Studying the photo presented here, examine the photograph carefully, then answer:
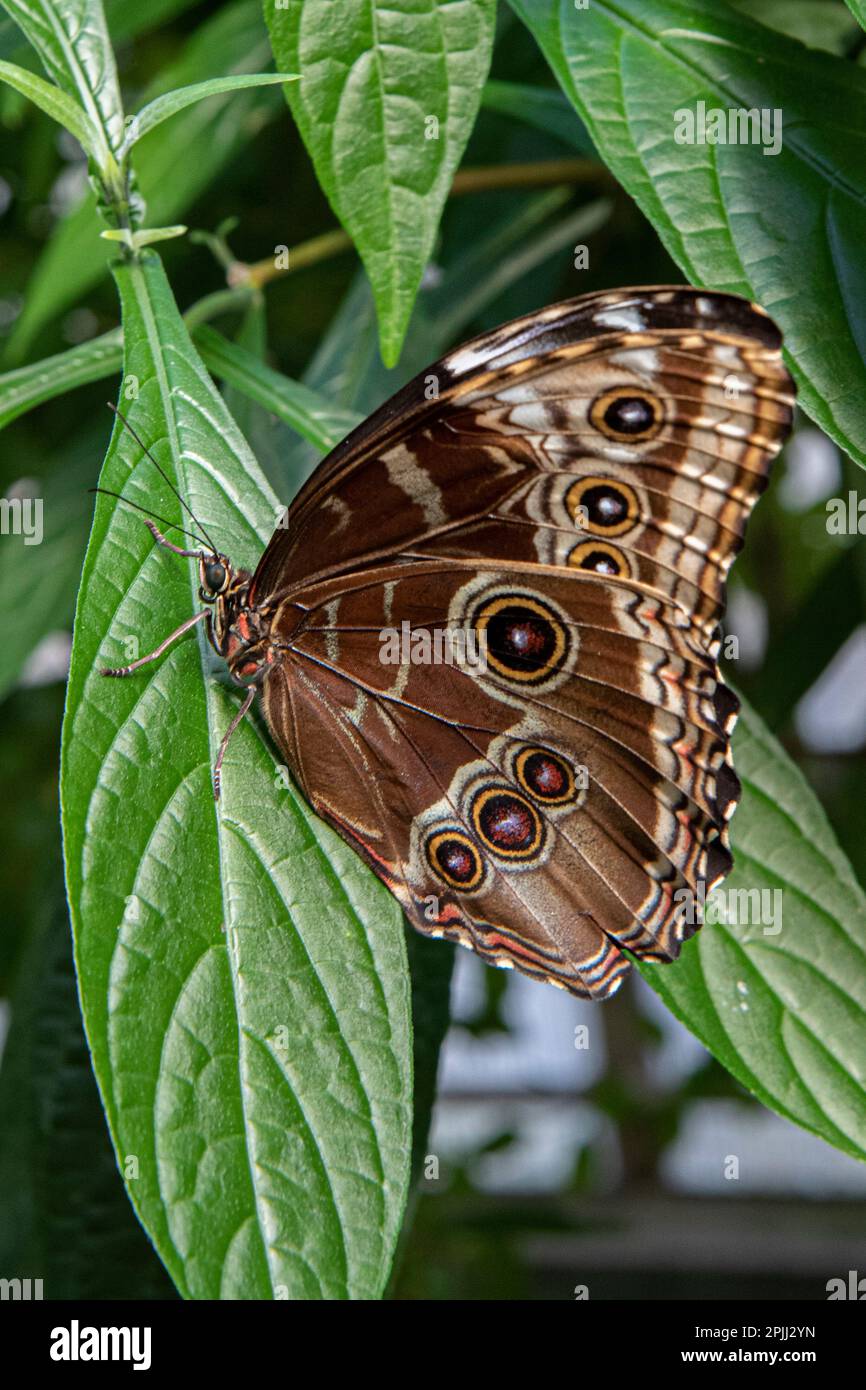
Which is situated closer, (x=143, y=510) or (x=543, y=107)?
→ (x=143, y=510)

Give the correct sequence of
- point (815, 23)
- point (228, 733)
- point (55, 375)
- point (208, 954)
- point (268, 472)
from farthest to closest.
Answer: point (815, 23) < point (268, 472) < point (55, 375) < point (228, 733) < point (208, 954)

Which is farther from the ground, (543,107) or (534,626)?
(543,107)

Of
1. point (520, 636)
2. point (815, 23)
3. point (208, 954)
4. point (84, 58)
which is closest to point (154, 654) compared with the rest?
point (208, 954)

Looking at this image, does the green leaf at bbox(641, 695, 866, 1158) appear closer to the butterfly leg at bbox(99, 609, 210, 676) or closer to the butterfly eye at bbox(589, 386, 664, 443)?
the butterfly eye at bbox(589, 386, 664, 443)

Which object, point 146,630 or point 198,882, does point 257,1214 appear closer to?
point 198,882

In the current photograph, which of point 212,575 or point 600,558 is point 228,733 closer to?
point 212,575

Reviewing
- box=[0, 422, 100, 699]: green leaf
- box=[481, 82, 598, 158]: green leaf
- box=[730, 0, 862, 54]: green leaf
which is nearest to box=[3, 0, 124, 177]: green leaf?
box=[481, 82, 598, 158]: green leaf

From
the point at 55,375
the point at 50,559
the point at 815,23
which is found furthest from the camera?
the point at 50,559
